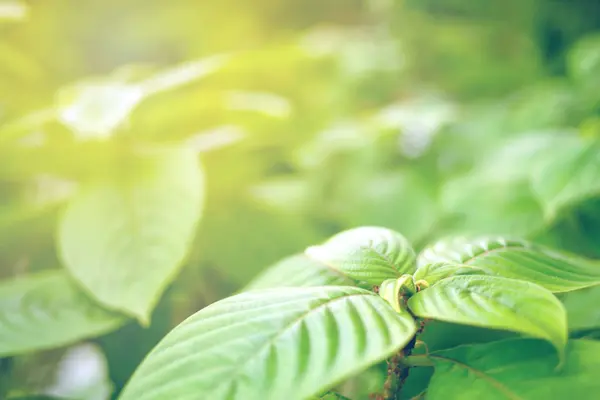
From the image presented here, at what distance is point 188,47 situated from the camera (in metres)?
1.79

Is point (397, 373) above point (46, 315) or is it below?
above

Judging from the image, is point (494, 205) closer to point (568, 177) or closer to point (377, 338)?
point (568, 177)

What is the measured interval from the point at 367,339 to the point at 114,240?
438mm

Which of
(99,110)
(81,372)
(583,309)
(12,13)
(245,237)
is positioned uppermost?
(12,13)

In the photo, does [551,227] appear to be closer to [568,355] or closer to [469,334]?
[469,334]

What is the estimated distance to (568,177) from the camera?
672mm

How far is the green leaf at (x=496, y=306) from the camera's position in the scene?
31 centimetres

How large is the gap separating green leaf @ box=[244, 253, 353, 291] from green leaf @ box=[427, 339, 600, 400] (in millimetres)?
106

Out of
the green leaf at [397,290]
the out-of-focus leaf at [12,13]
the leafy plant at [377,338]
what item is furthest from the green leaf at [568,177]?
the out-of-focus leaf at [12,13]

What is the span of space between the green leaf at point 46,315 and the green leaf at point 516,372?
0.44m

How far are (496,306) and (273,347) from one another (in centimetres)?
15

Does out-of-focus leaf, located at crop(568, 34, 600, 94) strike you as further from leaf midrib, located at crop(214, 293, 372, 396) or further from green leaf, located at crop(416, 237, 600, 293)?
leaf midrib, located at crop(214, 293, 372, 396)

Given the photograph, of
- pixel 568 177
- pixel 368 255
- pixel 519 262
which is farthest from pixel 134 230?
pixel 568 177

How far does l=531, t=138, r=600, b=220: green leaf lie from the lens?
65 centimetres
